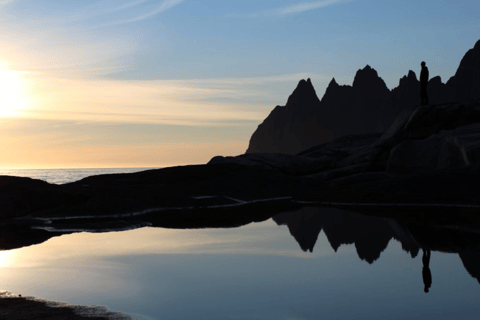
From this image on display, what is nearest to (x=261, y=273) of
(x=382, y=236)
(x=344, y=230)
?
(x=382, y=236)

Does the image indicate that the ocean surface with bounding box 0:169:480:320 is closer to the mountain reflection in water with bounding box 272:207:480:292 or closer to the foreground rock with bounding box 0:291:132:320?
the mountain reflection in water with bounding box 272:207:480:292

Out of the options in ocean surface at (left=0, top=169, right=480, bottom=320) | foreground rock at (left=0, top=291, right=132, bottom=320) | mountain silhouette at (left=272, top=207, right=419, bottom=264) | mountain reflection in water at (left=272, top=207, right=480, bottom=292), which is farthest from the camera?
mountain silhouette at (left=272, top=207, right=419, bottom=264)

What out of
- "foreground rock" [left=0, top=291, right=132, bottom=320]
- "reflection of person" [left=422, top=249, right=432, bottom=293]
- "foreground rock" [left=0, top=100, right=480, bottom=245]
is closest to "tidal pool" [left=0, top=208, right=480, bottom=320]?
"reflection of person" [left=422, top=249, right=432, bottom=293]

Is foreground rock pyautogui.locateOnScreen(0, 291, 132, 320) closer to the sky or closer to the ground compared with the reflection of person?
closer to the ground

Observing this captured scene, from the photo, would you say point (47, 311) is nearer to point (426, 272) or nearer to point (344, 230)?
point (426, 272)

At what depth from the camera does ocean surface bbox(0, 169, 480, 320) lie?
32.4ft

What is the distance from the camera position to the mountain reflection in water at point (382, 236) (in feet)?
50.9

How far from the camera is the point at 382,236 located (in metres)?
19.8

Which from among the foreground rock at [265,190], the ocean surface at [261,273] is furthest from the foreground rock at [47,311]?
the foreground rock at [265,190]

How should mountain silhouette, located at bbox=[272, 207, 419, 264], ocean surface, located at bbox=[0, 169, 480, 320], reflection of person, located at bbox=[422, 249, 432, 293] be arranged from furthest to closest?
mountain silhouette, located at bbox=[272, 207, 419, 264]
reflection of person, located at bbox=[422, 249, 432, 293]
ocean surface, located at bbox=[0, 169, 480, 320]

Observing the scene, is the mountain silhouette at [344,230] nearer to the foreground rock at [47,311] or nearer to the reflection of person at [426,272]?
the reflection of person at [426,272]

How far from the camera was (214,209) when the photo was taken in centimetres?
3425

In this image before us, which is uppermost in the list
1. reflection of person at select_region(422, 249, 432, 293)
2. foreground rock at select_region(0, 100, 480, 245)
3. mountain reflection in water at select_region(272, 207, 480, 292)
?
foreground rock at select_region(0, 100, 480, 245)

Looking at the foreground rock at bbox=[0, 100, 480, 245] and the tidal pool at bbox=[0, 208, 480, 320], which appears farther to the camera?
the foreground rock at bbox=[0, 100, 480, 245]
